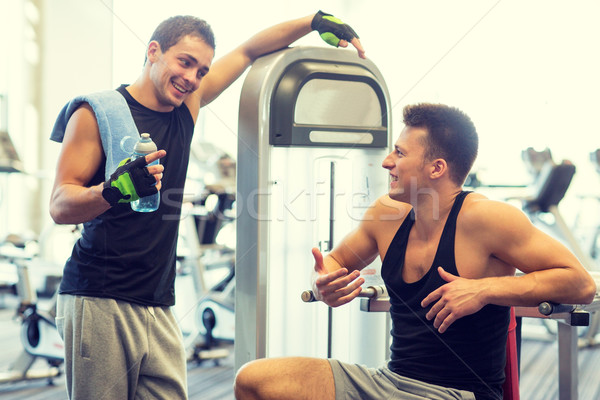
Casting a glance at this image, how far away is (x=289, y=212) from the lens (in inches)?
84.1

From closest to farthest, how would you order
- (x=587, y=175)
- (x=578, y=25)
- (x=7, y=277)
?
(x=7, y=277) < (x=578, y=25) < (x=587, y=175)

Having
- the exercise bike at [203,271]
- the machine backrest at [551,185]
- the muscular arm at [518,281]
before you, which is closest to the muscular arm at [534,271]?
the muscular arm at [518,281]

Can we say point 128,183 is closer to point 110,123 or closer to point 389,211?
point 110,123

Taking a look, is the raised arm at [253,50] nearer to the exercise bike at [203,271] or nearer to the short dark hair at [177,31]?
the short dark hair at [177,31]

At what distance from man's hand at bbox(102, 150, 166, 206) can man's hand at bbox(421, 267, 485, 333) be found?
68cm

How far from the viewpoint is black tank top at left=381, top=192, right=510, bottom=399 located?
142cm

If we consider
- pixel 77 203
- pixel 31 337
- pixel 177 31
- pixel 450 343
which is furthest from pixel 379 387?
pixel 31 337

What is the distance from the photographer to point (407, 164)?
1.57 meters

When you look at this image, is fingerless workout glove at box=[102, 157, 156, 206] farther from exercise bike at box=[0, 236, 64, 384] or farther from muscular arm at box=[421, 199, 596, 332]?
exercise bike at box=[0, 236, 64, 384]

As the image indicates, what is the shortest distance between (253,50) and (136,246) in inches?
33.2

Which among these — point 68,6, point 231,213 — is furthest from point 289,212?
point 68,6

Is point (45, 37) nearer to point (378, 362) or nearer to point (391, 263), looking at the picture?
point (378, 362)

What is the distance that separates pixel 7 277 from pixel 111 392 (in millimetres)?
2991

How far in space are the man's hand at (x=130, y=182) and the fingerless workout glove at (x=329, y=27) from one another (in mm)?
841
